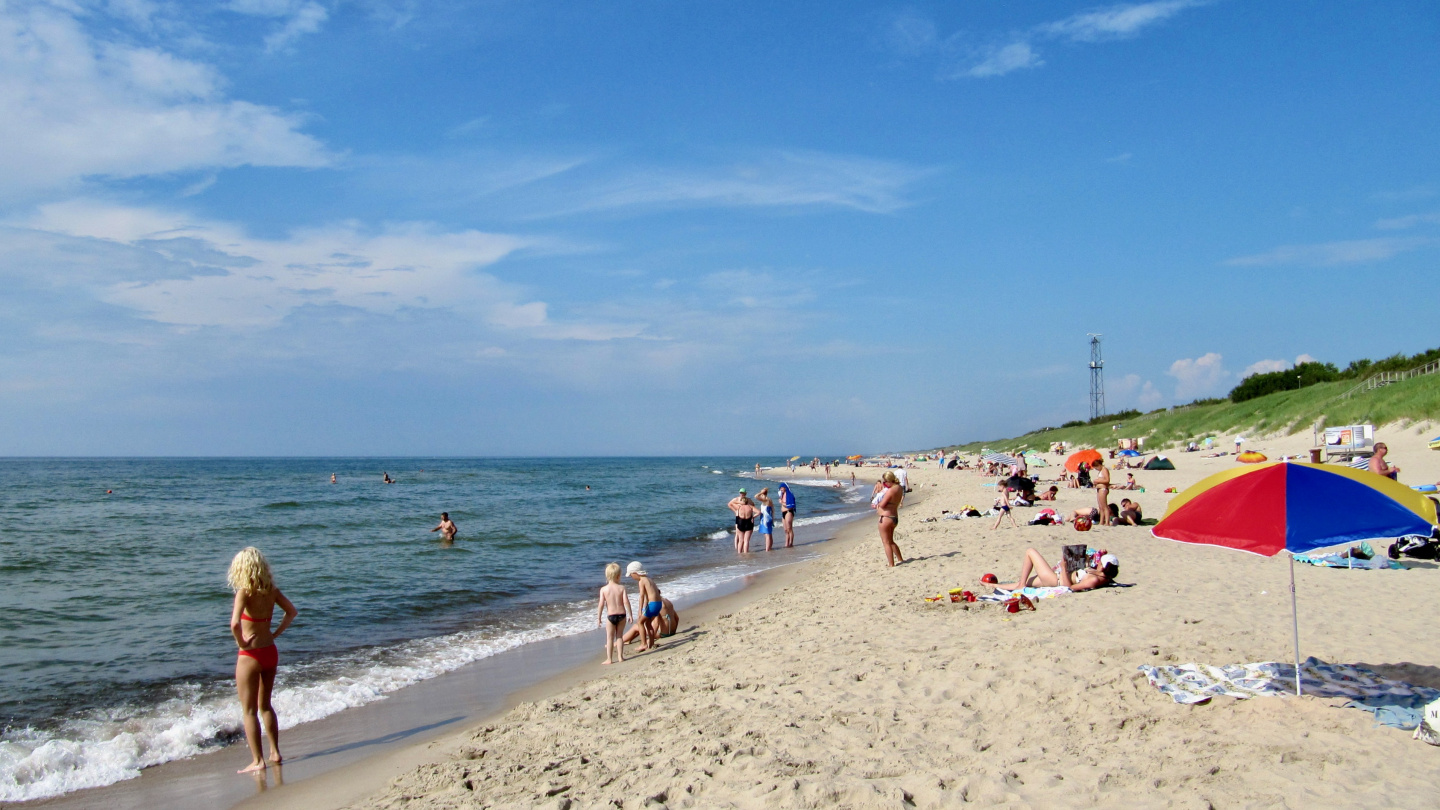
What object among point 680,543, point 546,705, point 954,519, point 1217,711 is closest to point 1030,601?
point 1217,711

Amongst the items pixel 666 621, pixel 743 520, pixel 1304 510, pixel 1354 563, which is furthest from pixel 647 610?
pixel 743 520

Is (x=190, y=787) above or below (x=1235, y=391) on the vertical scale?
below

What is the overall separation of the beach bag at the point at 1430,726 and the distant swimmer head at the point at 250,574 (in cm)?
760

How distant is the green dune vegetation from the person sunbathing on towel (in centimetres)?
2436

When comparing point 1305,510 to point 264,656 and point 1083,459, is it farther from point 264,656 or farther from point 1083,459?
point 1083,459

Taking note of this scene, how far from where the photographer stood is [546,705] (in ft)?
22.9

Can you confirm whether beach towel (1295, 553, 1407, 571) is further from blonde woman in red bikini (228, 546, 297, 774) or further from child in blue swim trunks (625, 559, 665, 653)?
blonde woman in red bikini (228, 546, 297, 774)

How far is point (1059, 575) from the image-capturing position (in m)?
9.68

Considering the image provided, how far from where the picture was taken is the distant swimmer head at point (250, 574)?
5973 mm

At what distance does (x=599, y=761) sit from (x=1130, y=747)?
3376 mm

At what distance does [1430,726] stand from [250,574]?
7.88 meters

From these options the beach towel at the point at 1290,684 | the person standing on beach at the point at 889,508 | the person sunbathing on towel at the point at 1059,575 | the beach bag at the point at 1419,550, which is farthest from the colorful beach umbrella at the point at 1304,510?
the beach bag at the point at 1419,550

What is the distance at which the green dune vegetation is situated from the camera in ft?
90.5

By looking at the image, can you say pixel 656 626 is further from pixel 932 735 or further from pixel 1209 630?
pixel 1209 630
